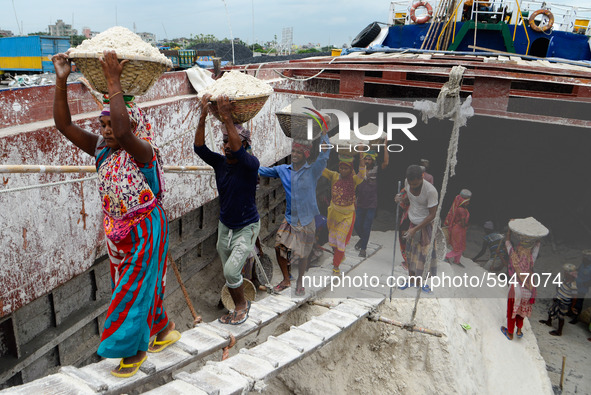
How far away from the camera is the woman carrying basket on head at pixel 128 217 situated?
2.24 m

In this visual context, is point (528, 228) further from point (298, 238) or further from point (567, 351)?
point (298, 238)

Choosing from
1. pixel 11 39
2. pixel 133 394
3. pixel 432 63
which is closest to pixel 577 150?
pixel 432 63

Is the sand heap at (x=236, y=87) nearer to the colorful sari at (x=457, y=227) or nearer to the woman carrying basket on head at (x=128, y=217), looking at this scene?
the woman carrying basket on head at (x=128, y=217)

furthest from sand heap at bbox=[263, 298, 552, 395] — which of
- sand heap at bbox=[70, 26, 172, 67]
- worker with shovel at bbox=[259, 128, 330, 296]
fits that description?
sand heap at bbox=[70, 26, 172, 67]

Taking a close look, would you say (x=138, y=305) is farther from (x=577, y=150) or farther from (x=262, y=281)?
(x=577, y=150)

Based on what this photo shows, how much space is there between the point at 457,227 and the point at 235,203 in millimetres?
4035

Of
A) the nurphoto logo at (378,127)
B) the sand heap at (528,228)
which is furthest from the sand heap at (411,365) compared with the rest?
the nurphoto logo at (378,127)

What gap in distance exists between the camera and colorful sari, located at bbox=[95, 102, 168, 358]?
2260 millimetres

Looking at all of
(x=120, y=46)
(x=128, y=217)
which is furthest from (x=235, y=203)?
(x=120, y=46)

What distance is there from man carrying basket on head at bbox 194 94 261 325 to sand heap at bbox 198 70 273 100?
0.13 metres

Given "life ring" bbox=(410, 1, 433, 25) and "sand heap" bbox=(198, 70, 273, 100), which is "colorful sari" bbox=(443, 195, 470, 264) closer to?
"sand heap" bbox=(198, 70, 273, 100)

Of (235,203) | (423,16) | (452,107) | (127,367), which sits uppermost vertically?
(423,16)

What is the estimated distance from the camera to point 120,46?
2.13 meters

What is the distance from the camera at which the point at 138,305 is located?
235 cm
